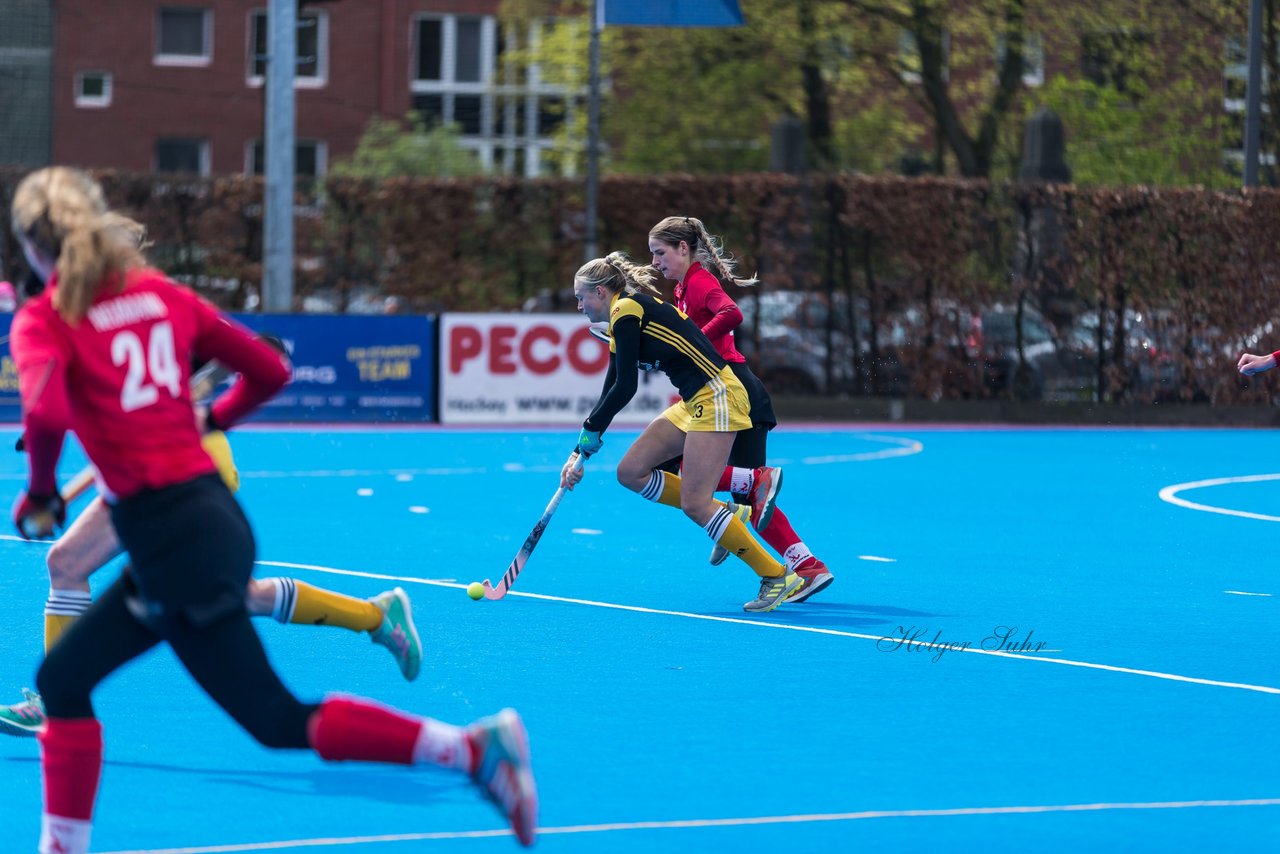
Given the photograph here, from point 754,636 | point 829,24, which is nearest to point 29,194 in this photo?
point 754,636

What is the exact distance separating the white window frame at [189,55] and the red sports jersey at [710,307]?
45.2m

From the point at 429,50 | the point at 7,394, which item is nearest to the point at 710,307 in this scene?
the point at 7,394

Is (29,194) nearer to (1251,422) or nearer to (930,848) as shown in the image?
(930,848)

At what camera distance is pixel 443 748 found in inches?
182

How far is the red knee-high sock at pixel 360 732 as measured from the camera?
15.0 feet

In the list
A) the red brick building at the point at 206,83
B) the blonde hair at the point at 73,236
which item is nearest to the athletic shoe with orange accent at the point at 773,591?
the blonde hair at the point at 73,236

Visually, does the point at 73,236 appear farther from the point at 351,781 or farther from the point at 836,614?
the point at 836,614

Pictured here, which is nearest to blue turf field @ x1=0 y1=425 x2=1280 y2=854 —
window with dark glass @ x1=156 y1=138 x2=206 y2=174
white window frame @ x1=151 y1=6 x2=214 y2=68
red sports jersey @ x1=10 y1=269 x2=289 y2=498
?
red sports jersey @ x1=10 y1=269 x2=289 y2=498

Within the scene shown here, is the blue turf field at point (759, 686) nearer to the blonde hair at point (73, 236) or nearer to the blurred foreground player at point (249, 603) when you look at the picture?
the blurred foreground player at point (249, 603)

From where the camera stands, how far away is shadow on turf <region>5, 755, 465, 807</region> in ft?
19.1

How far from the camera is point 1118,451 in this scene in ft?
68.7

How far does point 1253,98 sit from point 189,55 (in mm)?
33642

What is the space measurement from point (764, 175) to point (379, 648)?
62.3 feet

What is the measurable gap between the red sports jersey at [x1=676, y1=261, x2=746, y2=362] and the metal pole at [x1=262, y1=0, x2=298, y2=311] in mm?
14105
